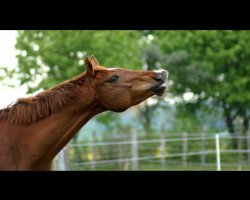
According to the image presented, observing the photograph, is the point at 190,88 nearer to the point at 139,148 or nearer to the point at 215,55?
the point at 215,55

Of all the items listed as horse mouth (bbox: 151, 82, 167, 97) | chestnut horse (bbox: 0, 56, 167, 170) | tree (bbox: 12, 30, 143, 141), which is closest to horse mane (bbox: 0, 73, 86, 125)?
chestnut horse (bbox: 0, 56, 167, 170)

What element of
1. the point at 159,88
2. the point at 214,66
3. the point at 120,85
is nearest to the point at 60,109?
the point at 120,85

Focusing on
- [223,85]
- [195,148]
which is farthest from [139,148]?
[223,85]

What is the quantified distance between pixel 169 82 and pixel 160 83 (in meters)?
21.7

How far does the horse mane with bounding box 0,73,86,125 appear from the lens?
3590 millimetres

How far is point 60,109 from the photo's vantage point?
11.9 feet

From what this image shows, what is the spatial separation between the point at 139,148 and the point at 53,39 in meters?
6.04

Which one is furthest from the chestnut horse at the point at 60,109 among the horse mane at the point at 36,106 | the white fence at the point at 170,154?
the white fence at the point at 170,154

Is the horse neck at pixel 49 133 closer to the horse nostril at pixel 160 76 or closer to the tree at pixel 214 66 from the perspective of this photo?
the horse nostril at pixel 160 76

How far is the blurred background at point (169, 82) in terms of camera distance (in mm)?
18156

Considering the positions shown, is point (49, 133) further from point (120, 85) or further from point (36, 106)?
point (120, 85)

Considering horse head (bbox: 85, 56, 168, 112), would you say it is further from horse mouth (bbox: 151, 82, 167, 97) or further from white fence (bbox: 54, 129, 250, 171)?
white fence (bbox: 54, 129, 250, 171)

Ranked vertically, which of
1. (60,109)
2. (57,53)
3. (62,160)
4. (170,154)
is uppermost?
(57,53)

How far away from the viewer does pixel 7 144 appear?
353cm
